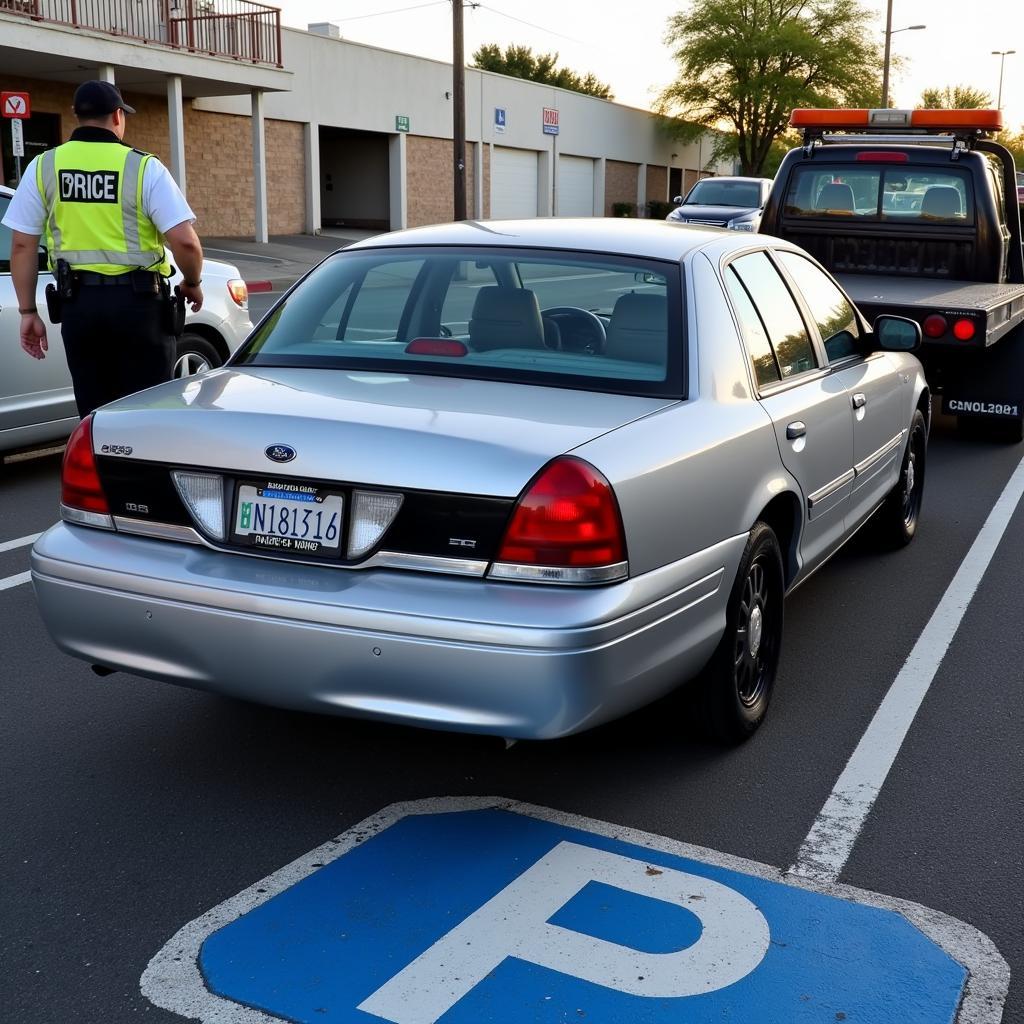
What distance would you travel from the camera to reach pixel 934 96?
276ft

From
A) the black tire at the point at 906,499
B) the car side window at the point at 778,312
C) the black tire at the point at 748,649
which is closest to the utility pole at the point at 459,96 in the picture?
the black tire at the point at 906,499

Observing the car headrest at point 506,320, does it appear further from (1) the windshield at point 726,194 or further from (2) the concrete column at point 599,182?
(2) the concrete column at point 599,182

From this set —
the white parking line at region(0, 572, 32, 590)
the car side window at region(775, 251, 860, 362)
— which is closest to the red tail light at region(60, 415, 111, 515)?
the white parking line at region(0, 572, 32, 590)

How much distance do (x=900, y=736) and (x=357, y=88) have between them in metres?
36.1

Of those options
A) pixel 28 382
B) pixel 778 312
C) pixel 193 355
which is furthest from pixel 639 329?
pixel 193 355

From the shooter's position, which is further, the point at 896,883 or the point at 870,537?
the point at 870,537

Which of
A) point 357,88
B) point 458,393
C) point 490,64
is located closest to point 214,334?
point 458,393

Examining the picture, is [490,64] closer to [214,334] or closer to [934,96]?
[934,96]

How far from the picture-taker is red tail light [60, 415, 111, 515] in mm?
3646

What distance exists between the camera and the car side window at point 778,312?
4453 mm

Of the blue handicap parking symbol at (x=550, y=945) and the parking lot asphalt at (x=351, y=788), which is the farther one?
the parking lot asphalt at (x=351, y=788)

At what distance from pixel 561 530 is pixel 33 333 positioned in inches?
144

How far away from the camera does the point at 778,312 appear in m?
4.62

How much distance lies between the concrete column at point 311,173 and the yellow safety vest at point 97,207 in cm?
3131
